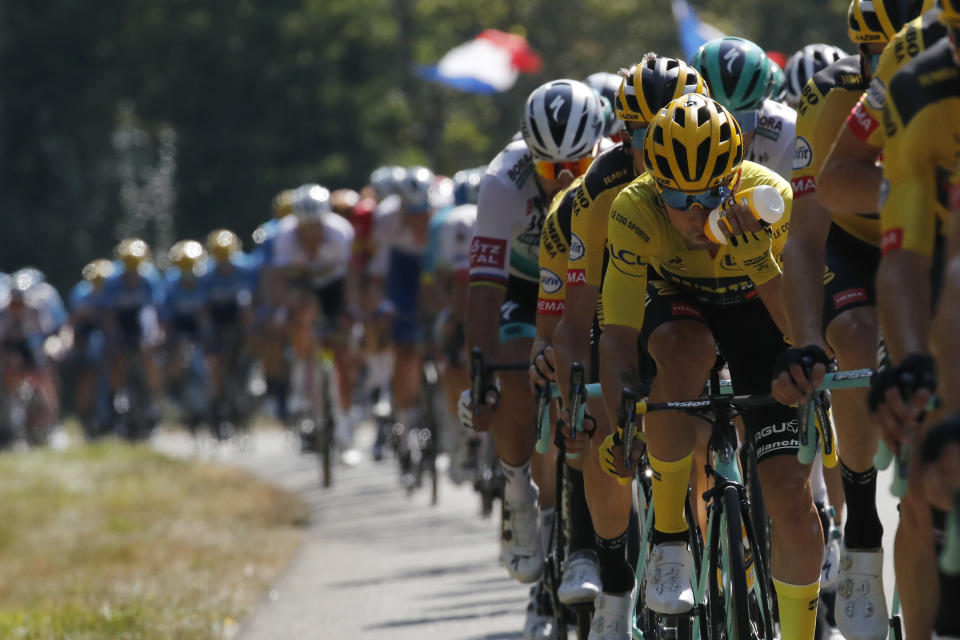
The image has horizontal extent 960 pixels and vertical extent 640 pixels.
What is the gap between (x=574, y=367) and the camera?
596 centimetres

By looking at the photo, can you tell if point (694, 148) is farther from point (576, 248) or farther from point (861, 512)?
point (861, 512)

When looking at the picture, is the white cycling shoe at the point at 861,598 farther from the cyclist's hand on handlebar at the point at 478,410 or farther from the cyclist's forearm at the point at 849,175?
the cyclist's hand on handlebar at the point at 478,410

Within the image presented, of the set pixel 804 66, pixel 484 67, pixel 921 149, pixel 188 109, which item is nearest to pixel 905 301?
pixel 921 149

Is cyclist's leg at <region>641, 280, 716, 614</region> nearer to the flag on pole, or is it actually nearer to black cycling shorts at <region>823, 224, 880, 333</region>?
black cycling shorts at <region>823, 224, 880, 333</region>

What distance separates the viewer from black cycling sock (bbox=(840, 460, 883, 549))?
225 inches

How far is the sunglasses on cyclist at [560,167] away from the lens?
7621 millimetres

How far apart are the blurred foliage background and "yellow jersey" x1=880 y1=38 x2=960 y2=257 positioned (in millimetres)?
37316

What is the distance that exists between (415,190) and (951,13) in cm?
1069

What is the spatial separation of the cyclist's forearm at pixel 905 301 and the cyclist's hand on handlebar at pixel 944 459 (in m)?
0.37

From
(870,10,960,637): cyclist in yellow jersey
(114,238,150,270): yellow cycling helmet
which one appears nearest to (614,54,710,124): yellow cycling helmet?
(870,10,960,637): cyclist in yellow jersey

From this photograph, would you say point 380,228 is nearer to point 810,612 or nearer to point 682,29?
point 682,29

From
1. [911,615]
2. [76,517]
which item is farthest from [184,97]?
[911,615]

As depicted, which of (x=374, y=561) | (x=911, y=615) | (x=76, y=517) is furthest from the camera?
(x=76, y=517)

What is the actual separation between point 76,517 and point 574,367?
426 inches
